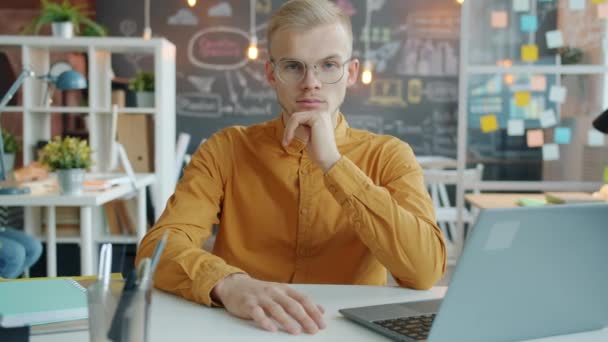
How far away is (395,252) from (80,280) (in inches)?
22.3

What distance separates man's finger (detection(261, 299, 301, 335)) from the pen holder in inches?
9.3

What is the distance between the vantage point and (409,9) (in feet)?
20.5

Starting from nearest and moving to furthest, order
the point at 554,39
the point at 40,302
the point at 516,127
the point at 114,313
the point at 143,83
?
the point at 114,313 → the point at 40,302 → the point at 143,83 → the point at 554,39 → the point at 516,127

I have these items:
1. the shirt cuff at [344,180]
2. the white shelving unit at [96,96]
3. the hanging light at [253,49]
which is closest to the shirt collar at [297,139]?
the shirt cuff at [344,180]

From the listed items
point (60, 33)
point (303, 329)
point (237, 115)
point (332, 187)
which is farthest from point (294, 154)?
point (237, 115)

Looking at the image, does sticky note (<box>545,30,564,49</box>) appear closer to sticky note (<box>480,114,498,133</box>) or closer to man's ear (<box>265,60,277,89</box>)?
sticky note (<box>480,114,498,133</box>)

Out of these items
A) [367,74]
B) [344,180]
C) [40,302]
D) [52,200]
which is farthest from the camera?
[367,74]

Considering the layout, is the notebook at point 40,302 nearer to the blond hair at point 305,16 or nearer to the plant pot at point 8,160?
the blond hair at point 305,16

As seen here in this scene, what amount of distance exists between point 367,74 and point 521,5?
5.17 feet

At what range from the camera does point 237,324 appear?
3.28 feet

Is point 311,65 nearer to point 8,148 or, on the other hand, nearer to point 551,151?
point 8,148

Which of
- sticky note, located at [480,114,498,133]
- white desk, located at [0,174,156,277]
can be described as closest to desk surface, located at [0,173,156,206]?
white desk, located at [0,174,156,277]

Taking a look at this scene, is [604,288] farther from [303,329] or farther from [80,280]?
[80,280]

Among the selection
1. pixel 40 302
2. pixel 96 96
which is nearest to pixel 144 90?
pixel 96 96
